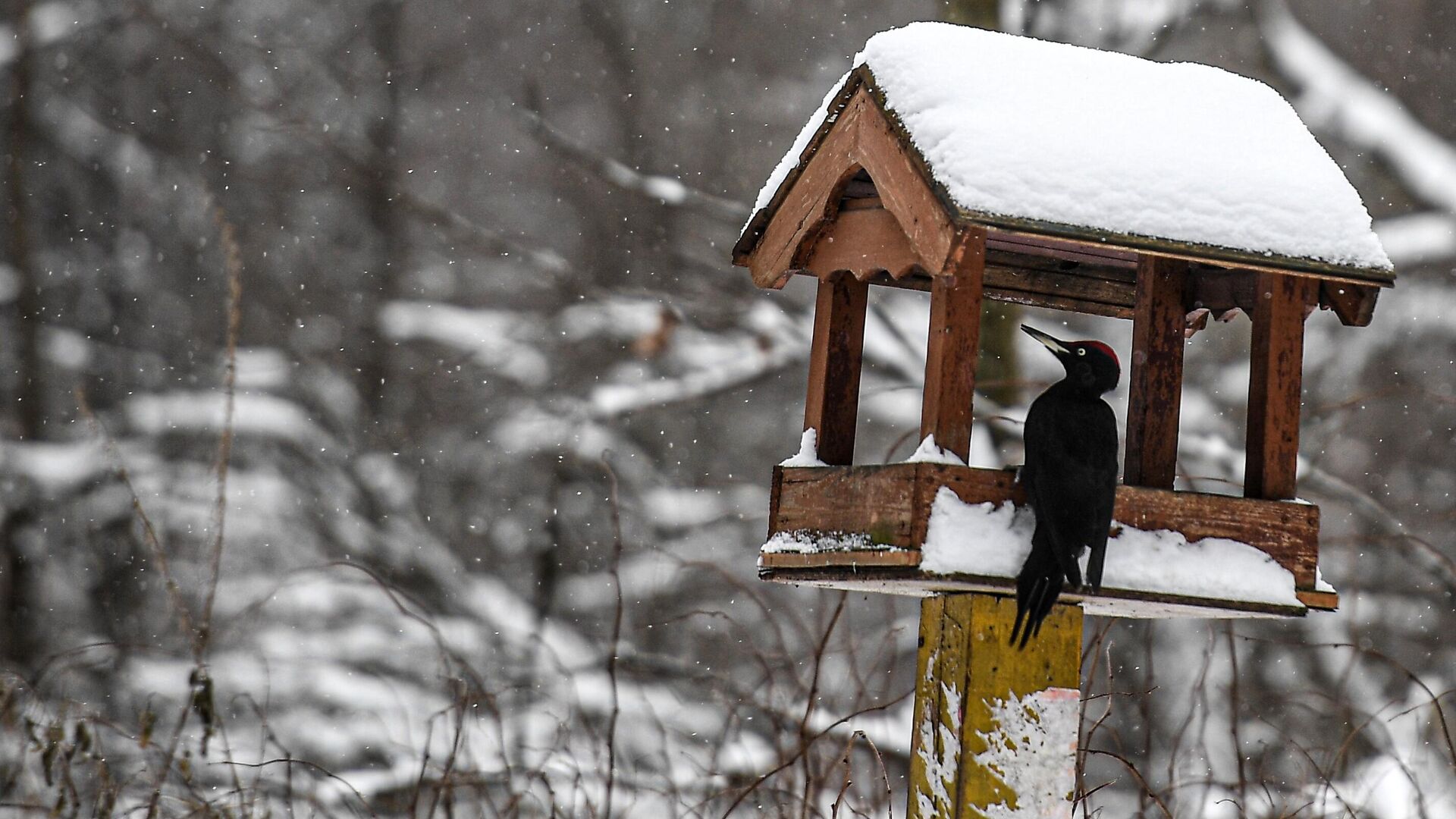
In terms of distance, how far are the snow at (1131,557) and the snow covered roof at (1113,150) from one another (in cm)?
46

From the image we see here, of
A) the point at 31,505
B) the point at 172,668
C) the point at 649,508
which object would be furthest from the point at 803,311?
the point at 31,505

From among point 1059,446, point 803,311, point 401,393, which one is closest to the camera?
point 1059,446

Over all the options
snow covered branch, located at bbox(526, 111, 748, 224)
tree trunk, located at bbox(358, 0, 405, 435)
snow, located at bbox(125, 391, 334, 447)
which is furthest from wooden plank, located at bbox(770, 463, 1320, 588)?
snow, located at bbox(125, 391, 334, 447)

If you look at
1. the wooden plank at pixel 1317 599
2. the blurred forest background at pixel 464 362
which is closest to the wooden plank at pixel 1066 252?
the wooden plank at pixel 1317 599

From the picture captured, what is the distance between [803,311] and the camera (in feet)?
26.8

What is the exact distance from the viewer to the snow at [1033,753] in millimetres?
Result: 2182

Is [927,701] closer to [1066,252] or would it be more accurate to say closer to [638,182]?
[1066,252]

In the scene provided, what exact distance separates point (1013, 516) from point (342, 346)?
821 cm

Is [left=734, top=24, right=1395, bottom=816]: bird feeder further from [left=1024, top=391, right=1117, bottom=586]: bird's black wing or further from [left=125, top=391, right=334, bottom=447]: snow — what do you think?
[left=125, top=391, right=334, bottom=447]: snow

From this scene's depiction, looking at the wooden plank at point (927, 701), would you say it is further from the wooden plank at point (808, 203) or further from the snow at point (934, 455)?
the wooden plank at point (808, 203)

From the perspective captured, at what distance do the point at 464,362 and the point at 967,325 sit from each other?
23.5 ft

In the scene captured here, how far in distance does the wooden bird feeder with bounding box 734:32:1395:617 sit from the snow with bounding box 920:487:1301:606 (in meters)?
0.02

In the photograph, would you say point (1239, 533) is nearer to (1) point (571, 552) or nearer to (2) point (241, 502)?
(1) point (571, 552)

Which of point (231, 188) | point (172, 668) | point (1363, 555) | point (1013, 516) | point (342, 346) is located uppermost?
point (231, 188)
